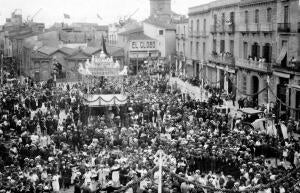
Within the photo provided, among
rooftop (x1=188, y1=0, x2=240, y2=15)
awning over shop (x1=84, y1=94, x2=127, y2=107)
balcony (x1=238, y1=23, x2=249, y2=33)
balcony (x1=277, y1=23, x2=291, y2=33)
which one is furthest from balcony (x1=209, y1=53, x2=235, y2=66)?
awning over shop (x1=84, y1=94, x2=127, y2=107)

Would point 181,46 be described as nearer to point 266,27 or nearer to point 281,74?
point 266,27

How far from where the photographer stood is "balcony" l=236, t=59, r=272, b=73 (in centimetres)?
3569

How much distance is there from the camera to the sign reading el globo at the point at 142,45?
206ft

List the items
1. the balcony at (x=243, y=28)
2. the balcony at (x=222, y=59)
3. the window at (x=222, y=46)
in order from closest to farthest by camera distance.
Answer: the balcony at (x=243, y=28) < the balcony at (x=222, y=59) < the window at (x=222, y=46)

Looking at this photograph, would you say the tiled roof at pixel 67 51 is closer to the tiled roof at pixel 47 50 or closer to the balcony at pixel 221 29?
the tiled roof at pixel 47 50

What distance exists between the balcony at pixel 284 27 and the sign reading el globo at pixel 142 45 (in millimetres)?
31302

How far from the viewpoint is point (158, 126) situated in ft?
94.7

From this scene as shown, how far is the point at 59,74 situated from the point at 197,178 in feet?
128

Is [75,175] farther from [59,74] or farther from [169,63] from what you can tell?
[169,63]

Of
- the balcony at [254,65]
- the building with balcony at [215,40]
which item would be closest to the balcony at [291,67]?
the balcony at [254,65]

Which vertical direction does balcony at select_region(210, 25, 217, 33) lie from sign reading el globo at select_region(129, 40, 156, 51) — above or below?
above

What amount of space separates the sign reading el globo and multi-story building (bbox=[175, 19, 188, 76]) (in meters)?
3.66

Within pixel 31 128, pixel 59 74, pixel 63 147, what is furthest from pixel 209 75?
pixel 63 147

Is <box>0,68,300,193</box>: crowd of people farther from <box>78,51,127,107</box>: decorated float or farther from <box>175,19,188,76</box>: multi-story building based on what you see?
<box>175,19,188,76</box>: multi-story building
